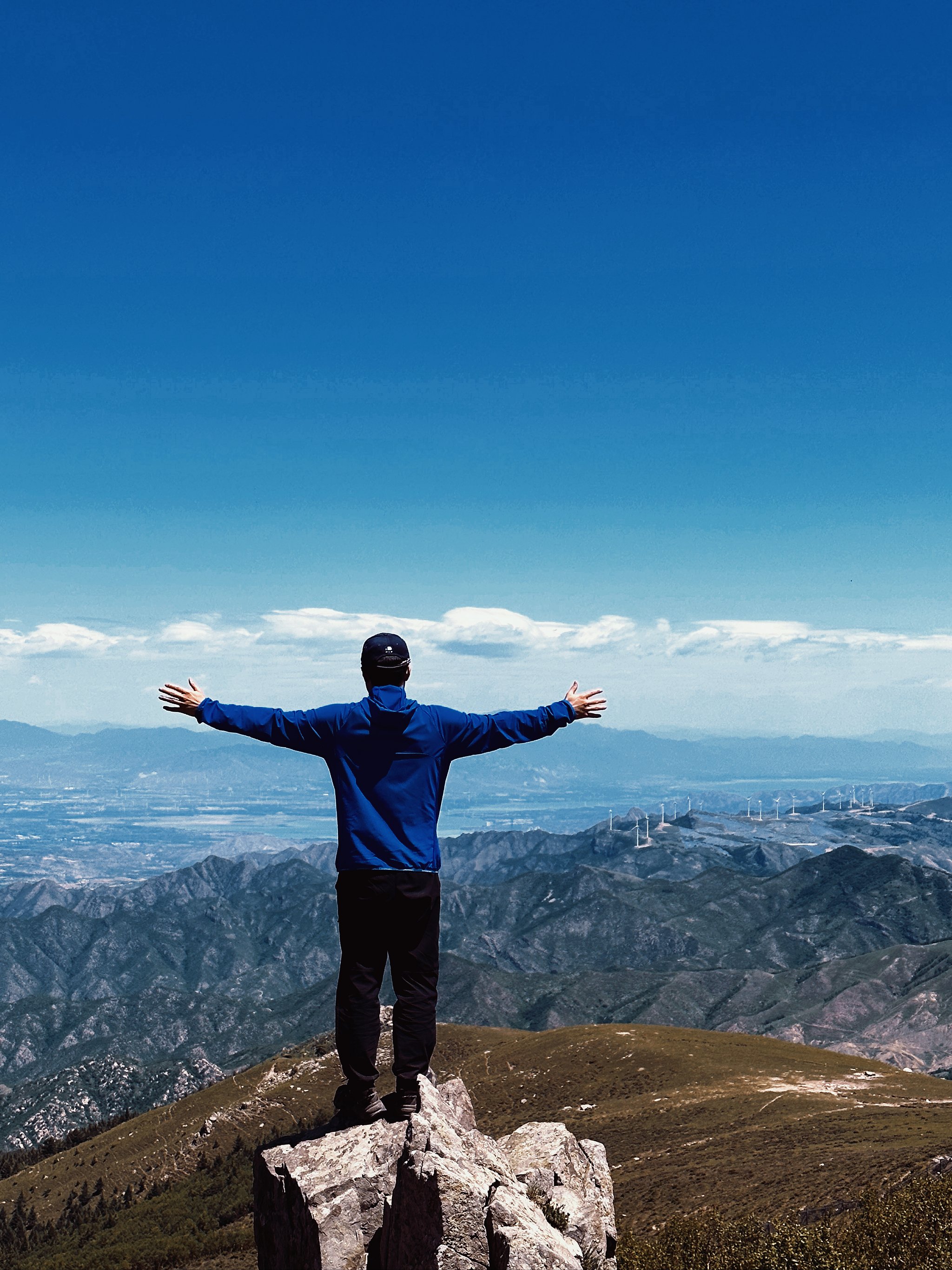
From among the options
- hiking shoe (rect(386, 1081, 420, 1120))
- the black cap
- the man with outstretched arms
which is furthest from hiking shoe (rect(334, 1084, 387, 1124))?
the black cap

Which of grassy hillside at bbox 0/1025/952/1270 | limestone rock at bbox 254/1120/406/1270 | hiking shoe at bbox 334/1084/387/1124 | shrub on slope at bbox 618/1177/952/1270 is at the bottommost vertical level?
grassy hillside at bbox 0/1025/952/1270

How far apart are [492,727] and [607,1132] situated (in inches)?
3849

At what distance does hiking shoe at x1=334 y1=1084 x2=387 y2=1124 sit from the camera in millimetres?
13742

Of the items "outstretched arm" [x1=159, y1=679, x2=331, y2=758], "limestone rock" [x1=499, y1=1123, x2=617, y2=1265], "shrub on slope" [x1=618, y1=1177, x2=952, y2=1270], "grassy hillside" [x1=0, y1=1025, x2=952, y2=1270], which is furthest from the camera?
"grassy hillside" [x1=0, y1=1025, x2=952, y2=1270]

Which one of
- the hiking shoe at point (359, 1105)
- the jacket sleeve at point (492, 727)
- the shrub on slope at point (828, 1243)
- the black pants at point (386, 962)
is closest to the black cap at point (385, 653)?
the jacket sleeve at point (492, 727)

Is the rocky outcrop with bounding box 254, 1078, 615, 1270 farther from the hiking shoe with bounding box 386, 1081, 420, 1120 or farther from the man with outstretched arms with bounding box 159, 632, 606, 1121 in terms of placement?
the man with outstretched arms with bounding box 159, 632, 606, 1121

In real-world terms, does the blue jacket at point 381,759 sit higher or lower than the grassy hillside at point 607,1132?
higher

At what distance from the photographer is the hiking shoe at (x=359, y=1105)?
1374cm

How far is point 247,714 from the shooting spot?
1241 cm

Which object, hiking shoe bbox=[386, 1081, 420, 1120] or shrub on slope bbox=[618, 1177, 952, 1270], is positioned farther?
shrub on slope bbox=[618, 1177, 952, 1270]

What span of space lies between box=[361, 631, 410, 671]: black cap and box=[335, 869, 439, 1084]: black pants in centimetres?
260

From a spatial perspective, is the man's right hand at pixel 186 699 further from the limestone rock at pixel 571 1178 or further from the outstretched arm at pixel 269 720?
the limestone rock at pixel 571 1178

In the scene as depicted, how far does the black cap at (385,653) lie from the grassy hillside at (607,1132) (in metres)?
42.8

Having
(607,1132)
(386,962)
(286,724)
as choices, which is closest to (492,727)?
(286,724)
